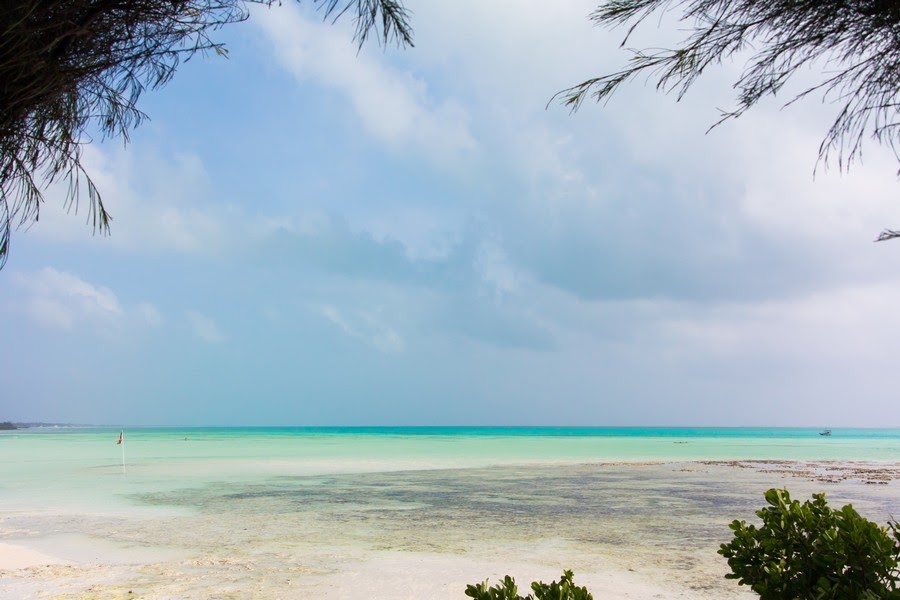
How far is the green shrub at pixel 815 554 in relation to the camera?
228 cm

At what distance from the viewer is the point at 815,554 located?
2.45 m

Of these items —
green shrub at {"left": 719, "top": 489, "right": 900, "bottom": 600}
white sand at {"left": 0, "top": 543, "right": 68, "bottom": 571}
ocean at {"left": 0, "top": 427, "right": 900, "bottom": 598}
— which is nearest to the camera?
green shrub at {"left": 719, "top": 489, "right": 900, "bottom": 600}

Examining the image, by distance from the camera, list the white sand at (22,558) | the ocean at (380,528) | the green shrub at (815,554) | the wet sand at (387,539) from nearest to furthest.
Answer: the green shrub at (815,554)
the wet sand at (387,539)
the ocean at (380,528)
the white sand at (22,558)

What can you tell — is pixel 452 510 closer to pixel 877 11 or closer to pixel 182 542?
pixel 182 542

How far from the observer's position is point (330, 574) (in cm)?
737

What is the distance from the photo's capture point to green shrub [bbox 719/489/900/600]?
228 cm

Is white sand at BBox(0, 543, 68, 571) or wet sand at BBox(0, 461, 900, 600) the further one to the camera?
white sand at BBox(0, 543, 68, 571)

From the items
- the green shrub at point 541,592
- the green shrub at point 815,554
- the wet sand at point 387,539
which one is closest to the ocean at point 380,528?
the wet sand at point 387,539

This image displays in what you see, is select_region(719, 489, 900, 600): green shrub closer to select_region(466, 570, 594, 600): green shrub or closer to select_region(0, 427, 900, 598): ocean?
select_region(466, 570, 594, 600): green shrub

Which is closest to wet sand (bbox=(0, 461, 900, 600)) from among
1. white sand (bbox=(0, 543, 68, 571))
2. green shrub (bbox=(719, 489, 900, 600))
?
white sand (bbox=(0, 543, 68, 571))

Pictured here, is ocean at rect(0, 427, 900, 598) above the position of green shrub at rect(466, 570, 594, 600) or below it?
below

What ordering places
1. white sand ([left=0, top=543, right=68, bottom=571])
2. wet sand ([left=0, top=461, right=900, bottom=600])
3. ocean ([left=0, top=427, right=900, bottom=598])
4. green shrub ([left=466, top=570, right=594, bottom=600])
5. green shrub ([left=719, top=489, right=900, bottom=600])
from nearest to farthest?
green shrub ([left=466, top=570, right=594, bottom=600]), green shrub ([left=719, top=489, right=900, bottom=600]), wet sand ([left=0, top=461, right=900, bottom=600]), ocean ([left=0, top=427, right=900, bottom=598]), white sand ([left=0, top=543, right=68, bottom=571])

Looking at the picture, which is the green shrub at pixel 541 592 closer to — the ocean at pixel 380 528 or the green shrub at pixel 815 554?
the green shrub at pixel 815 554

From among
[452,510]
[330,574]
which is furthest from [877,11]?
[452,510]
